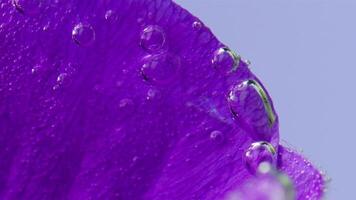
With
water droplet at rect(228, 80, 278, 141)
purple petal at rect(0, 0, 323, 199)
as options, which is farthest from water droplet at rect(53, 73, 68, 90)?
water droplet at rect(228, 80, 278, 141)

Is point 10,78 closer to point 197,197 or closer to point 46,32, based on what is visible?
point 46,32

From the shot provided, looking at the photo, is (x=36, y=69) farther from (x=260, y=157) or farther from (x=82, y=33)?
(x=260, y=157)

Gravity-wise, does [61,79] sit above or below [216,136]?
above

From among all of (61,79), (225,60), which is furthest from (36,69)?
(225,60)

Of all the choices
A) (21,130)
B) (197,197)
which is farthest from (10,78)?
(197,197)

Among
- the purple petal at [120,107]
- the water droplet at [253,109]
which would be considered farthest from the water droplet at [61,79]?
the water droplet at [253,109]

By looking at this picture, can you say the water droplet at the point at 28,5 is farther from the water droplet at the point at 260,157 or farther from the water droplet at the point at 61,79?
the water droplet at the point at 260,157

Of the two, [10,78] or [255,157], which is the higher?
[10,78]
